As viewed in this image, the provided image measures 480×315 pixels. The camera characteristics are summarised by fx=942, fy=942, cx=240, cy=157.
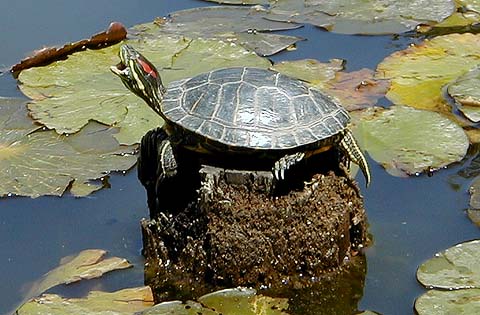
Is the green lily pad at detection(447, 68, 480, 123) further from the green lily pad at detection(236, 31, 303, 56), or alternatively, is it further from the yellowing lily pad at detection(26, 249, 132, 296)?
the yellowing lily pad at detection(26, 249, 132, 296)

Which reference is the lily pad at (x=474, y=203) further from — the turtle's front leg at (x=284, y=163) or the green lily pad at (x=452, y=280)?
the turtle's front leg at (x=284, y=163)

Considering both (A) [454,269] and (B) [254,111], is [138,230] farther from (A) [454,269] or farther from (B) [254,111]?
(A) [454,269]

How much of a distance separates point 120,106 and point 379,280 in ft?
7.27

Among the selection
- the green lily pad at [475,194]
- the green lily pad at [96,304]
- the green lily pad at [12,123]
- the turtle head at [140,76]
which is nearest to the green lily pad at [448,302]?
the green lily pad at [475,194]

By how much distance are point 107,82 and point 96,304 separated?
95.6 inches

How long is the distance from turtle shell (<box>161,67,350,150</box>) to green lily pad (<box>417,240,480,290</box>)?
2.57ft

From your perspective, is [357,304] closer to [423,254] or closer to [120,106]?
[423,254]

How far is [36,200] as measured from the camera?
539 cm

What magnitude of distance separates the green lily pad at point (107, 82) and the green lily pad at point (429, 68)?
92cm

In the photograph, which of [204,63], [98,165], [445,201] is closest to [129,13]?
[204,63]

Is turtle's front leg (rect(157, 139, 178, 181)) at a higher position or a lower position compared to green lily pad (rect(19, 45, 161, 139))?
higher

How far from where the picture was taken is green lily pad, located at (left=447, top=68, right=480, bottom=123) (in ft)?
19.5

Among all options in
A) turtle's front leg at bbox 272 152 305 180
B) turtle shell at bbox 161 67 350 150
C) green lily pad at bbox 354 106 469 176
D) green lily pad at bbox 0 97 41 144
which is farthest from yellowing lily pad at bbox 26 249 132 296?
green lily pad at bbox 354 106 469 176

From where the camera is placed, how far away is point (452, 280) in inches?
170
